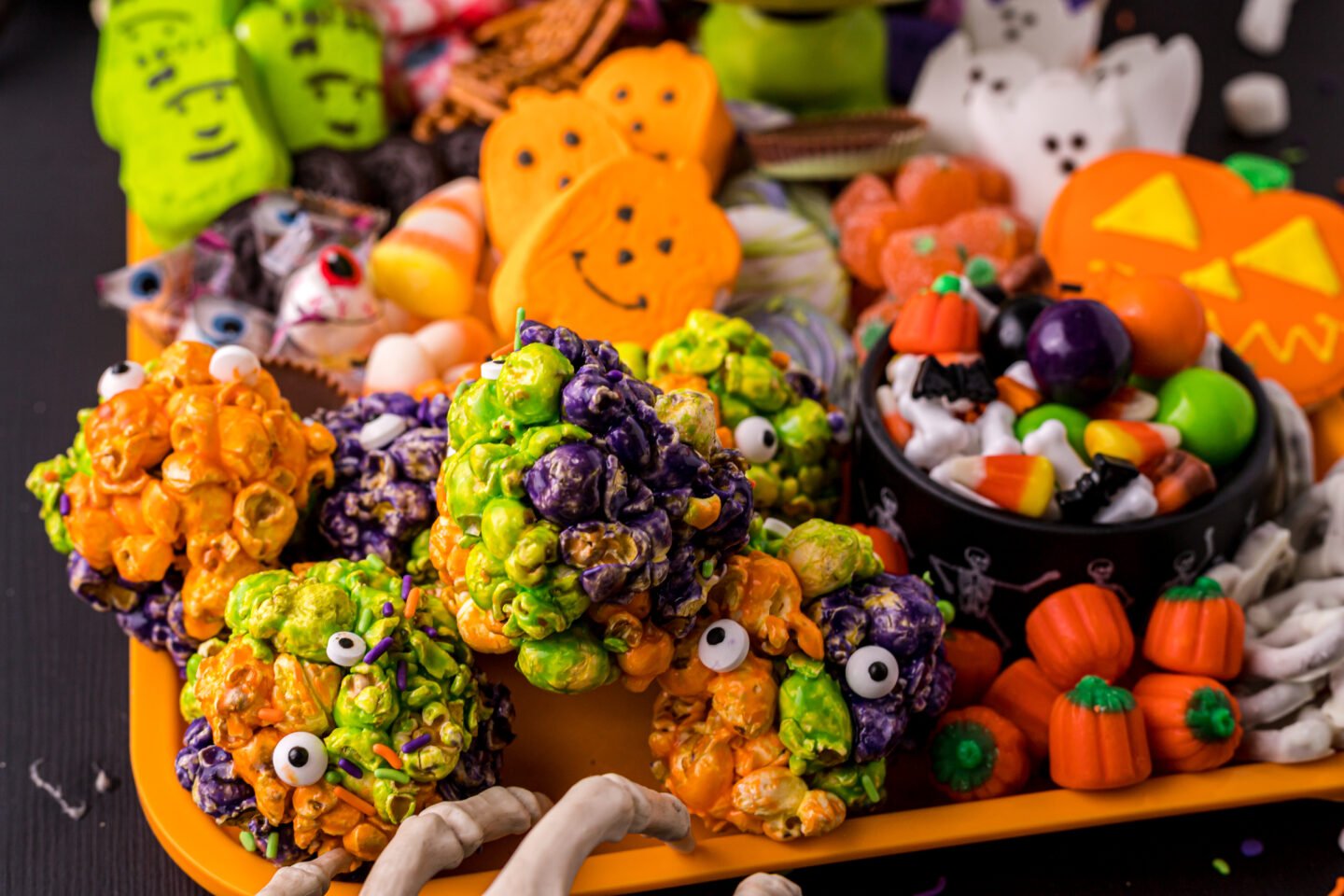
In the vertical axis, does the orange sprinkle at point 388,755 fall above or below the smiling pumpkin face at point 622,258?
below

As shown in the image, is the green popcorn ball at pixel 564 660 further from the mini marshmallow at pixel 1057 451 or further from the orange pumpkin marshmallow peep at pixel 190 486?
the mini marshmallow at pixel 1057 451

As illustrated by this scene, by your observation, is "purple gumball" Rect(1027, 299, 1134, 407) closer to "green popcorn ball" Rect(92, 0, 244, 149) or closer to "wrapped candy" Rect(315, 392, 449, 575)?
"wrapped candy" Rect(315, 392, 449, 575)

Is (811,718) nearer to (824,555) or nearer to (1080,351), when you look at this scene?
(824,555)

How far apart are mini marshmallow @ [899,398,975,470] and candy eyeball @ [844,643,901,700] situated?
8.1 inches

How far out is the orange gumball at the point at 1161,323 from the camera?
1079 millimetres

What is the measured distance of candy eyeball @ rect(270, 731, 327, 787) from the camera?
2.86 feet

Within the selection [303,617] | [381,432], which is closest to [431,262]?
[381,432]

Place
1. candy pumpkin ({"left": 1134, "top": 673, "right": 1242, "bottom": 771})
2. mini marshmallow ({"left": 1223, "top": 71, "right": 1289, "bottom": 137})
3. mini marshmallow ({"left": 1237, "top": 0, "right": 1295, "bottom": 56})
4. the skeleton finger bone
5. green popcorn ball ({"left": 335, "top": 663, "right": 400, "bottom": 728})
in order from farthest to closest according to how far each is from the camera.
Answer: mini marshmallow ({"left": 1237, "top": 0, "right": 1295, "bottom": 56}), mini marshmallow ({"left": 1223, "top": 71, "right": 1289, "bottom": 137}), candy pumpkin ({"left": 1134, "top": 673, "right": 1242, "bottom": 771}), green popcorn ball ({"left": 335, "top": 663, "right": 400, "bottom": 728}), the skeleton finger bone

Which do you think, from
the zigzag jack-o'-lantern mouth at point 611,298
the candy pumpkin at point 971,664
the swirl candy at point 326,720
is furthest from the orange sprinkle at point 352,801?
the zigzag jack-o'-lantern mouth at point 611,298

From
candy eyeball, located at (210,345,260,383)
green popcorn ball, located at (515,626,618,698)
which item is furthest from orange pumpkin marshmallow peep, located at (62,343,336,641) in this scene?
green popcorn ball, located at (515,626,618,698)

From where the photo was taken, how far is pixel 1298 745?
3.32ft

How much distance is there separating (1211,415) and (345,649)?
71 cm

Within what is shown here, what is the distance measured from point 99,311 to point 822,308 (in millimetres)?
924

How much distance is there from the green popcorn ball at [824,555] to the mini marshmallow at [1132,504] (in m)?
0.21
